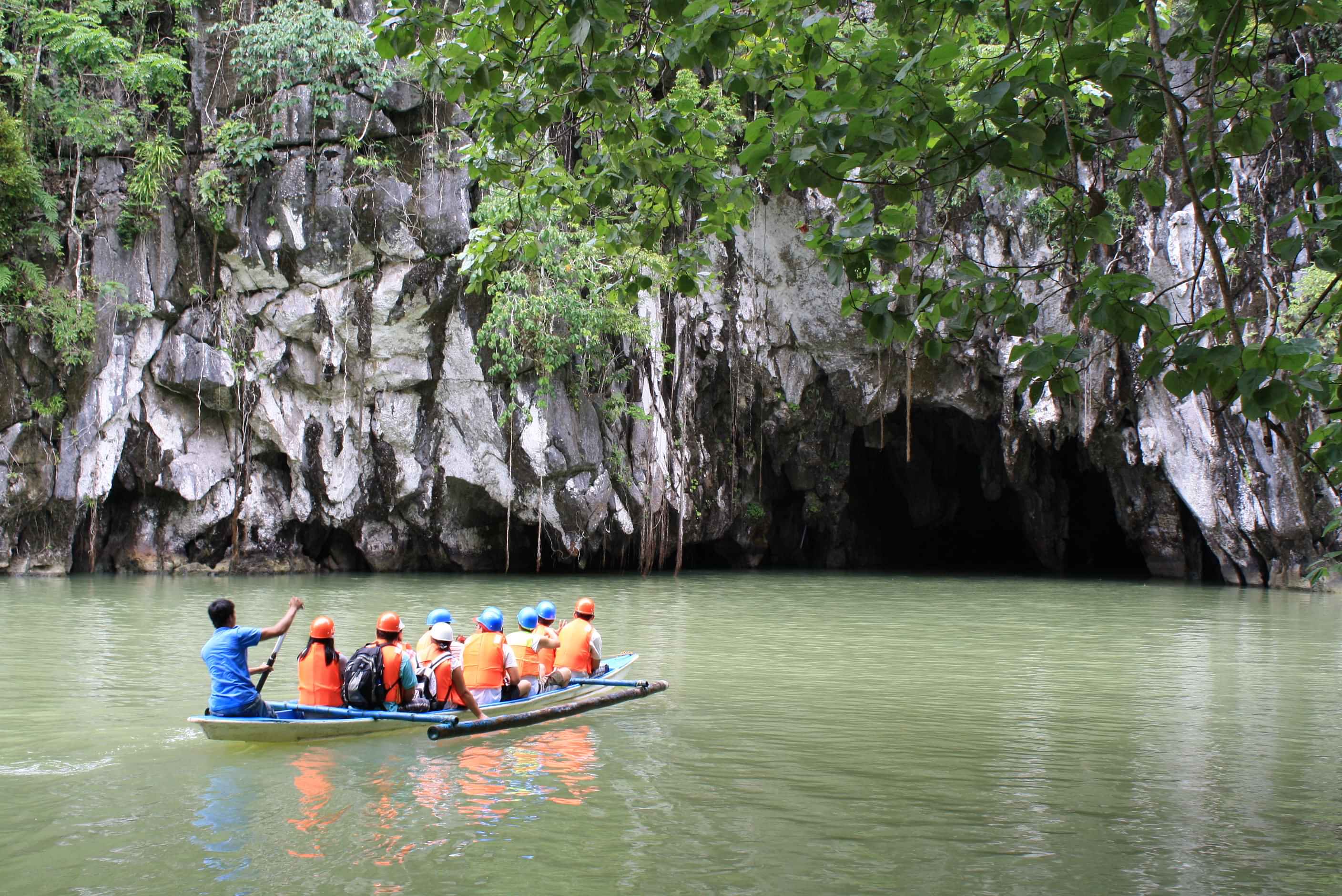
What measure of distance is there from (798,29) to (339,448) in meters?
18.4

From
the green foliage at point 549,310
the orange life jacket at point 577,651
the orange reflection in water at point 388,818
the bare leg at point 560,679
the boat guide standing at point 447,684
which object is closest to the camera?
the orange reflection in water at point 388,818

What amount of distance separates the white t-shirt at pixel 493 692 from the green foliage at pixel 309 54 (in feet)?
51.1

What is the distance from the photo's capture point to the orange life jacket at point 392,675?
7.48 m

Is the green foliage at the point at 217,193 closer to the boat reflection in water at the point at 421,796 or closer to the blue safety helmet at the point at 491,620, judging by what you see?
the blue safety helmet at the point at 491,620

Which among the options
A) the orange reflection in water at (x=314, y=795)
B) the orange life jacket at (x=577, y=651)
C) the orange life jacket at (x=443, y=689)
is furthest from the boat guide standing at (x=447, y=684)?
the orange life jacket at (x=577, y=651)

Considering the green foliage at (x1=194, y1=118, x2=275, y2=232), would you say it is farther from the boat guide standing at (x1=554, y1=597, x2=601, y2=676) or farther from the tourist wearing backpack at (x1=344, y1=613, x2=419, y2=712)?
the tourist wearing backpack at (x1=344, y1=613, x2=419, y2=712)

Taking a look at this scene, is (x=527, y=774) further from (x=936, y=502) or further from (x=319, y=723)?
(x=936, y=502)

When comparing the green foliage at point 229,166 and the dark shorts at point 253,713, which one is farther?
the green foliage at point 229,166

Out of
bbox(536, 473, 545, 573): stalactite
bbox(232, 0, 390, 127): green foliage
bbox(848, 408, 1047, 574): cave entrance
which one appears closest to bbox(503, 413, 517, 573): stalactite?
bbox(536, 473, 545, 573): stalactite

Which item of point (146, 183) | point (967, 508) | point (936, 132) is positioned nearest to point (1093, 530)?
point (967, 508)

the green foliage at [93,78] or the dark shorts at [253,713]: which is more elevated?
the green foliage at [93,78]

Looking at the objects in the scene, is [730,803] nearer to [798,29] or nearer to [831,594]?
[798,29]

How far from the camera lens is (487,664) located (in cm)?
819

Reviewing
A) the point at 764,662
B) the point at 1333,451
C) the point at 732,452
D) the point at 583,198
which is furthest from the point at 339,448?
the point at 1333,451
